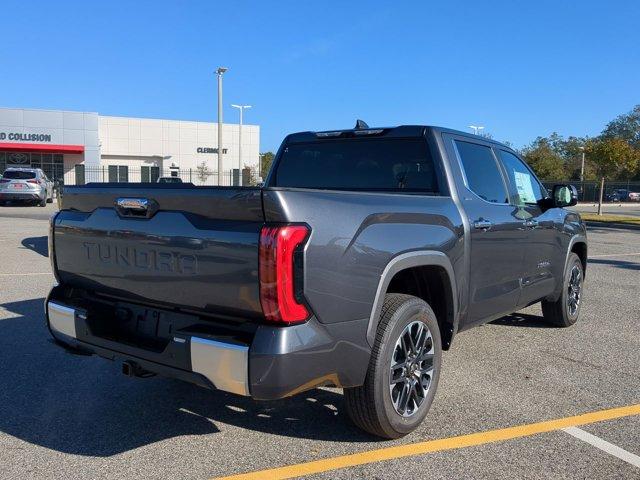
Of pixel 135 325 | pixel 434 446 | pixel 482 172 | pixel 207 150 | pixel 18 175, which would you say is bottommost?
Answer: pixel 434 446

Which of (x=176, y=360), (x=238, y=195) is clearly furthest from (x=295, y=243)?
(x=176, y=360)

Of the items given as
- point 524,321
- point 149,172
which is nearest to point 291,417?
point 524,321

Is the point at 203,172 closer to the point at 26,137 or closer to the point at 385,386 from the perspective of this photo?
the point at 26,137

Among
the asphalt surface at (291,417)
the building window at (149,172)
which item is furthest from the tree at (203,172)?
the asphalt surface at (291,417)

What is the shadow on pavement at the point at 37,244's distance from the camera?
37.6 ft

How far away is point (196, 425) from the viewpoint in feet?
12.1

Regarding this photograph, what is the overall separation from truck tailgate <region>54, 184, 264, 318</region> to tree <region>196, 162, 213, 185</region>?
4950cm

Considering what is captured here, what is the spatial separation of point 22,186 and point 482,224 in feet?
78.4

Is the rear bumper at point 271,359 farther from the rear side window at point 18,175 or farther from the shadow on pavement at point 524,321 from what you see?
the rear side window at point 18,175

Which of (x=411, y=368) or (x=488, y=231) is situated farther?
(x=488, y=231)

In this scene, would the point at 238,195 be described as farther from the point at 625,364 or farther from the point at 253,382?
the point at 625,364

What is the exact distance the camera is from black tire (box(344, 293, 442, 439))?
3.24m

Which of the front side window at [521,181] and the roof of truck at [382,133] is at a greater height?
the roof of truck at [382,133]

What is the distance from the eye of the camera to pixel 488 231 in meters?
4.38
